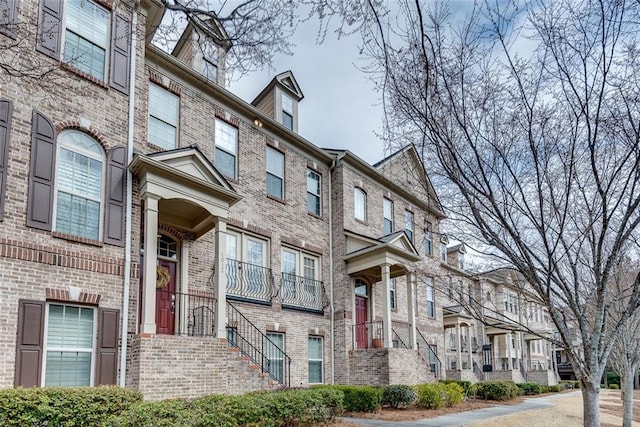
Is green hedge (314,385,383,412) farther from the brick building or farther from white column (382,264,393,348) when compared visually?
white column (382,264,393,348)

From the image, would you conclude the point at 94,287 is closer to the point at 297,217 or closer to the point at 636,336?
the point at 297,217

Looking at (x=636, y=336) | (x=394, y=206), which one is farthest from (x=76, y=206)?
(x=636, y=336)

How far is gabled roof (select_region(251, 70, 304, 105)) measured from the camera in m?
17.3

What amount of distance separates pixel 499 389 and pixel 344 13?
19.7m

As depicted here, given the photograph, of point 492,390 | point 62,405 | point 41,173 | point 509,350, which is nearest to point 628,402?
point 492,390

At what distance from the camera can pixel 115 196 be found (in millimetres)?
10102

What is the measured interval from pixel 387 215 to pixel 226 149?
27.6ft

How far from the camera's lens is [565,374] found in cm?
5088

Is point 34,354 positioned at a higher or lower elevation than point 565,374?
higher

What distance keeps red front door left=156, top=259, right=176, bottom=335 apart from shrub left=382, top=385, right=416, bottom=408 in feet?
21.5

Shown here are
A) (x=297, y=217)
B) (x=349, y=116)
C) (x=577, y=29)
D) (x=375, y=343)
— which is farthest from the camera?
(x=375, y=343)

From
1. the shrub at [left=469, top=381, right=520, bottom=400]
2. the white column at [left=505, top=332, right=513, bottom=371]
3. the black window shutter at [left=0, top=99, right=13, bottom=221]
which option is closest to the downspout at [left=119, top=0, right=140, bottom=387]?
the black window shutter at [left=0, top=99, right=13, bottom=221]

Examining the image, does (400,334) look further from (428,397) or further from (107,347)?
(107,347)

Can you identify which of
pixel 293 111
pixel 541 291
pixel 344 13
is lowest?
pixel 541 291
